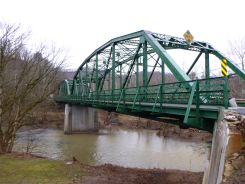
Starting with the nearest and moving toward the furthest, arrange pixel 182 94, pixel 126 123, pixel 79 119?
pixel 182 94 < pixel 79 119 < pixel 126 123

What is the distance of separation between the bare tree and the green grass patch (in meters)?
2.51

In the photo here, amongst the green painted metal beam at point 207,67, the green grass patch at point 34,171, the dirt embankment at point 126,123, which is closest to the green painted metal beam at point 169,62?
the green painted metal beam at point 207,67

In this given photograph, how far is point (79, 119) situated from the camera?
157 ft

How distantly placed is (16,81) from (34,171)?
6.79m

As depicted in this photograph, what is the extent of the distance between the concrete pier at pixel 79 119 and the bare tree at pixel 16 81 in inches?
1095

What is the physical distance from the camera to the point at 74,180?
11336 mm

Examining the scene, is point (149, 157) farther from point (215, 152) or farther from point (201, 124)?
point (215, 152)

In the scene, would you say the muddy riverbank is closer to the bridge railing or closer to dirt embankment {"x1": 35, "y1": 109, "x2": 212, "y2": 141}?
the bridge railing

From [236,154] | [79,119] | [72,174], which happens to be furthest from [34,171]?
[79,119]

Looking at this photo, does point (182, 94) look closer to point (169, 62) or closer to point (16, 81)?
point (169, 62)

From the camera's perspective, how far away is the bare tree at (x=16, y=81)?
53.9ft

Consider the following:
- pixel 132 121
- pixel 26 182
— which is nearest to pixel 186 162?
pixel 26 182

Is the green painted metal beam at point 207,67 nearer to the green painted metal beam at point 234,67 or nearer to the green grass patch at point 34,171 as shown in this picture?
the green painted metal beam at point 234,67

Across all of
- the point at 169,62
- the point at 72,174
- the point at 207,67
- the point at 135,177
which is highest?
the point at 207,67
